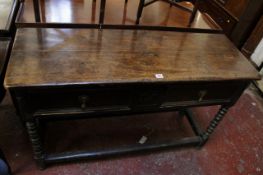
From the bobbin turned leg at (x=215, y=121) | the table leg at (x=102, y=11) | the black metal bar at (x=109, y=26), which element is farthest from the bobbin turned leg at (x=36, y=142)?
the bobbin turned leg at (x=215, y=121)

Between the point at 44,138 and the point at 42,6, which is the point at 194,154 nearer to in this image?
the point at 44,138

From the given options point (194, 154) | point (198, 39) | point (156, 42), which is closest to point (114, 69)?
point (156, 42)

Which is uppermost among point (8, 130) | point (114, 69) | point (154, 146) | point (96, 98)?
point (114, 69)

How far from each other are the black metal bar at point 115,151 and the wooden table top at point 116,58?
23.2 inches

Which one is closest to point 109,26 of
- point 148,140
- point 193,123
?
point 148,140

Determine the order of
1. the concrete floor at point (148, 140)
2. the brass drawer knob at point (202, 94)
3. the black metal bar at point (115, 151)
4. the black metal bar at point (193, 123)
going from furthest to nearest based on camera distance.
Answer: the black metal bar at point (193, 123) → the concrete floor at point (148, 140) → the black metal bar at point (115, 151) → the brass drawer knob at point (202, 94)

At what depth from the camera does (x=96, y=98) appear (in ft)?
3.04

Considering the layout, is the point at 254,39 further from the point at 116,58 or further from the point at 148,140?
the point at 116,58

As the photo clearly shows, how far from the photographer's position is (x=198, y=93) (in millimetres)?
1073

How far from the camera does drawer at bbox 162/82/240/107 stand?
3.31 ft

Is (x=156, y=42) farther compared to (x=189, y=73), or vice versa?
(x=156, y=42)

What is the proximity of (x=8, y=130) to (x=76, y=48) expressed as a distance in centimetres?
87

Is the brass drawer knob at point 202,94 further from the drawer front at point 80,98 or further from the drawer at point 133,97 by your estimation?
the drawer front at point 80,98

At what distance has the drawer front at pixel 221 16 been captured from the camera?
1.86 meters
